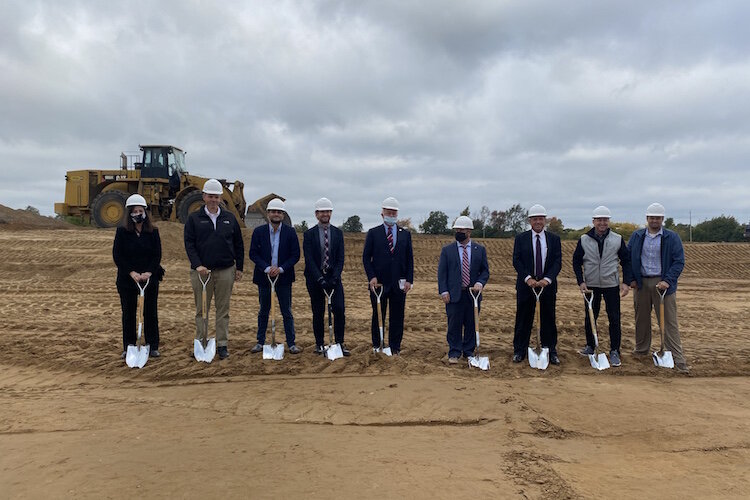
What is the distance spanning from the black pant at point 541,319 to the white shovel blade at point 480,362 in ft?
2.04

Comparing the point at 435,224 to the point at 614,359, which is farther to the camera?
the point at 435,224

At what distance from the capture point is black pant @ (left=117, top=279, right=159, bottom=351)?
19.8 ft

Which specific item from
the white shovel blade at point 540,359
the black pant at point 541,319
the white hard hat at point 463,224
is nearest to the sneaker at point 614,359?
the black pant at point 541,319

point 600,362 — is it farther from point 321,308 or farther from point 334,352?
point 321,308

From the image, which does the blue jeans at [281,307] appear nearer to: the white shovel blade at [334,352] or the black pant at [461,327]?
the white shovel blade at [334,352]

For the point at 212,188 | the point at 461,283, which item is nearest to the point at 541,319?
the point at 461,283

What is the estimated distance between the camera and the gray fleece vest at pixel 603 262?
632 cm

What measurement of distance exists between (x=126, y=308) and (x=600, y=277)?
602 centimetres

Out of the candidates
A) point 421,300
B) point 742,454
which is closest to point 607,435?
point 742,454

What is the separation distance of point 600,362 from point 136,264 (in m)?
5.90

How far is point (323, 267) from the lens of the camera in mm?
6379

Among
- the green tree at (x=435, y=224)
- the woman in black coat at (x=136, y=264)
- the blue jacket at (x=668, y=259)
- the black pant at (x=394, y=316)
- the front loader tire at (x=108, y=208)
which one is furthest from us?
the green tree at (x=435, y=224)

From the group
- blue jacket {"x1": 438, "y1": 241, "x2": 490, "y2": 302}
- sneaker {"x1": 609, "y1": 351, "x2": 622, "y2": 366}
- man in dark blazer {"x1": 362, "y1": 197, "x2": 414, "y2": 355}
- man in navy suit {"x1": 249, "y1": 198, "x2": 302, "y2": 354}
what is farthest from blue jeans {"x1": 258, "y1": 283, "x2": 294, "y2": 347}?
sneaker {"x1": 609, "y1": 351, "x2": 622, "y2": 366}

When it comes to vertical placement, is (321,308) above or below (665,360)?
above
